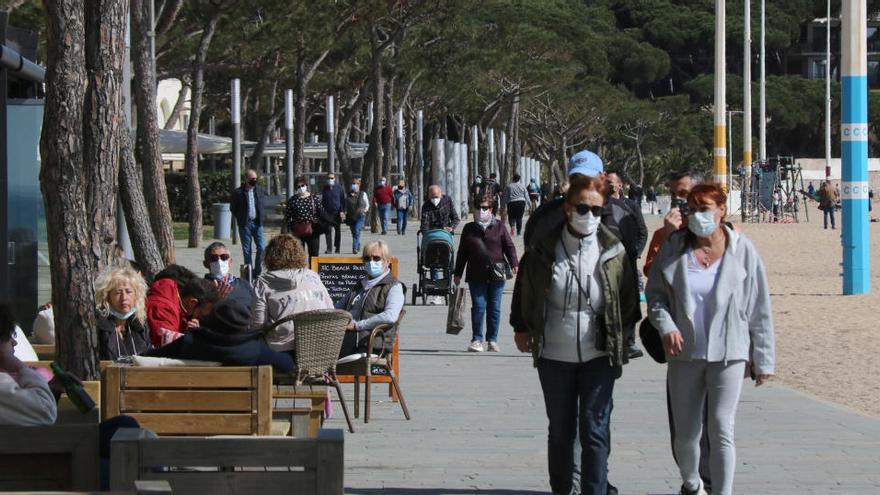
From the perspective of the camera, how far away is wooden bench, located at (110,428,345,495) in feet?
16.5

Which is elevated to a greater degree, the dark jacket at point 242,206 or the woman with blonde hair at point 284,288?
the dark jacket at point 242,206

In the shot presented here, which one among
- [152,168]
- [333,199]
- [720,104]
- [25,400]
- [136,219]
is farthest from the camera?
[720,104]

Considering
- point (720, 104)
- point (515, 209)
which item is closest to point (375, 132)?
point (515, 209)

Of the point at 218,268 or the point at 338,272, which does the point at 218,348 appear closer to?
the point at 218,268

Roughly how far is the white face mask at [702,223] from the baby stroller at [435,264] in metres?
12.8

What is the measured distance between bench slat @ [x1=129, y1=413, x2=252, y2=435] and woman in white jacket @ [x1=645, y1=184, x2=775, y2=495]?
1.74 m

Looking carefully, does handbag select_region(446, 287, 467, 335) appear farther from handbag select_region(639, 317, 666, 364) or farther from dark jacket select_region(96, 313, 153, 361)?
handbag select_region(639, 317, 666, 364)

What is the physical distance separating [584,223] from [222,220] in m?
30.9

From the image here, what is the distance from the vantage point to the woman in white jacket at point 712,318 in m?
6.89

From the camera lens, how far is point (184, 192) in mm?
49500

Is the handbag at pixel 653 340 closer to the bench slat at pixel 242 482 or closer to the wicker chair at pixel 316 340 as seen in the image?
the bench slat at pixel 242 482

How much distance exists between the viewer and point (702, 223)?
6855 millimetres

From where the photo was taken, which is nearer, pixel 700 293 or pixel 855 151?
pixel 700 293

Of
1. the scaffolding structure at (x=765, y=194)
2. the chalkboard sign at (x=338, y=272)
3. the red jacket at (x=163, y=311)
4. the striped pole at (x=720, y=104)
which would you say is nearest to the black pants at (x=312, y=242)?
the chalkboard sign at (x=338, y=272)
